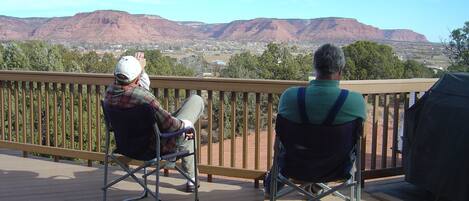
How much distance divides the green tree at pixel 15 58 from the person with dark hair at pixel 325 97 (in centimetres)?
1472

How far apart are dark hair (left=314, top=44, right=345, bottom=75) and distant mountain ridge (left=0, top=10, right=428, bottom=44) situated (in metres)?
41.8

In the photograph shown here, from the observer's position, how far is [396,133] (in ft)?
13.8

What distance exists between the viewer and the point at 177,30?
6147 centimetres

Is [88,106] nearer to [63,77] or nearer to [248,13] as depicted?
[63,77]

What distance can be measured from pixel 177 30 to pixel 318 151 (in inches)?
2353

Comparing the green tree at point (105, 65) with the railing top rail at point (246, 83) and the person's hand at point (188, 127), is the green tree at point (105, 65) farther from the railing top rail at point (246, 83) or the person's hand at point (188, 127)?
the person's hand at point (188, 127)

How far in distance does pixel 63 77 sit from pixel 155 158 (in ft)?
5.76

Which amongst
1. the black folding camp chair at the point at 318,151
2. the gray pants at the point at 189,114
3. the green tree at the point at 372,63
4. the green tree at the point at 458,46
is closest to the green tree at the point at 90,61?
the green tree at the point at 372,63

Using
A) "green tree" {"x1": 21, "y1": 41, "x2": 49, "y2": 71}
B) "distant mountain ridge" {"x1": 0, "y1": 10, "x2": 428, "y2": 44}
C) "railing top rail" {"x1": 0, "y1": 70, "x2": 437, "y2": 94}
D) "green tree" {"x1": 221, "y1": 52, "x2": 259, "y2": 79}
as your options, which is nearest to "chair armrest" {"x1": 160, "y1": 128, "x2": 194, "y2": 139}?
"railing top rail" {"x1": 0, "y1": 70, "x2": 437, "y2": 94}

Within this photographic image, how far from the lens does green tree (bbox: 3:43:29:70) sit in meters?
15.9

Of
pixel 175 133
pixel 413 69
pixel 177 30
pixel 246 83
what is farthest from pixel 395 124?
pixel 177 30

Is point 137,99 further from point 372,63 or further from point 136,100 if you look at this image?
point 372,63

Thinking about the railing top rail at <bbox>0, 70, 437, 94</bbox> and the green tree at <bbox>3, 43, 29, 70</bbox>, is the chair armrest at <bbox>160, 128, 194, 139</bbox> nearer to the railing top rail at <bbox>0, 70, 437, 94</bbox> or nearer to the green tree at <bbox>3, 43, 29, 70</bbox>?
the railing top rail at <bbox>0, 70, 437, 94</bbox>

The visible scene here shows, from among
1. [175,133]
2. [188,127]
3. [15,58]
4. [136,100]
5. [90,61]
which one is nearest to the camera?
[136,100]
